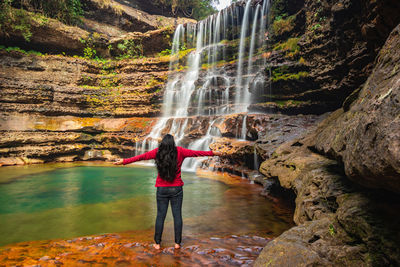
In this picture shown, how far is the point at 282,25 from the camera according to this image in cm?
1366

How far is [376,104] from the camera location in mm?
1900

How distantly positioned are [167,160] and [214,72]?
50.1ft

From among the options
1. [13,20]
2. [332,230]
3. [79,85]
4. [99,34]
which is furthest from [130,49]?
[332,230]

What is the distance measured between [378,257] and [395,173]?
98 cm

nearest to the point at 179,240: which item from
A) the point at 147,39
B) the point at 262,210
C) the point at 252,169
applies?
the point at 262,210

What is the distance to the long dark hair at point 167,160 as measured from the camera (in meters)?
3.09

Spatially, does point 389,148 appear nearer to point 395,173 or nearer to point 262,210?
point 395,173

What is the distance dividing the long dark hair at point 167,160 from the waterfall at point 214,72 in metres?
8.99

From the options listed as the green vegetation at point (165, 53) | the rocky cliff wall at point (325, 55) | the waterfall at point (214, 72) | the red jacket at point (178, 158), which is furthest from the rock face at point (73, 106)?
the red jacket at point (178, 158)

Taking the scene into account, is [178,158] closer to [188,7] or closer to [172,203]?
[172,203]

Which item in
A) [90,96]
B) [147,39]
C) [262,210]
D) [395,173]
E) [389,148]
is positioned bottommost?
[262,210]

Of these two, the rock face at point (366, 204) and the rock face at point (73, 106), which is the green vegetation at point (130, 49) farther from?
the rock face at point (366, 204)

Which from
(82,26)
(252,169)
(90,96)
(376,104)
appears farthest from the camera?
(82,26)

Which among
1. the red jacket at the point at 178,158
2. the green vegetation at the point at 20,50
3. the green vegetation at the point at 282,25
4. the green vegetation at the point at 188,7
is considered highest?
the green vegetation at the point at 188,7
